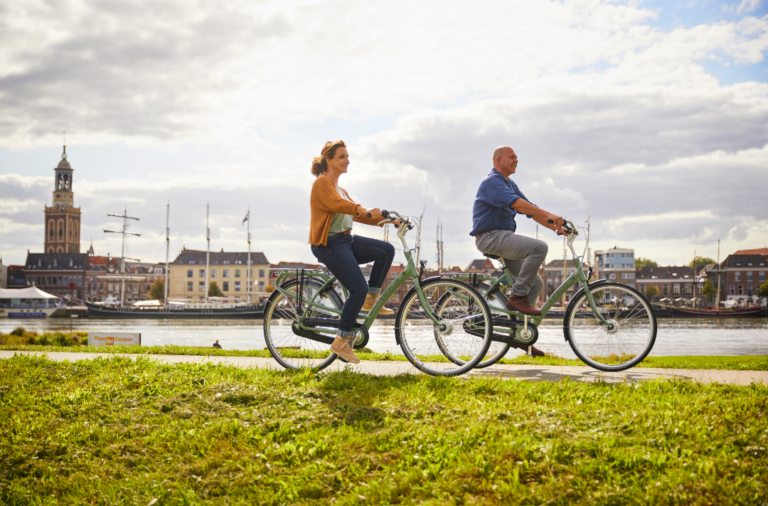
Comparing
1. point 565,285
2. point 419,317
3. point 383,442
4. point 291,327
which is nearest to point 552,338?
point 565,285

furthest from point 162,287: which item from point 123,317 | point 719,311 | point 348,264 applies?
point 348,264

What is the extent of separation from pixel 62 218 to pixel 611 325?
175827mm

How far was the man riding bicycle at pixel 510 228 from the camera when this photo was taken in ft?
17.0

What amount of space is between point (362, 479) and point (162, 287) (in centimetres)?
11955

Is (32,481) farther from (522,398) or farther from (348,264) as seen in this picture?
(522,398)

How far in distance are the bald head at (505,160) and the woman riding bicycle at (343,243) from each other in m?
1.38

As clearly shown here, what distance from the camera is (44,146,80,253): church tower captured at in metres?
156

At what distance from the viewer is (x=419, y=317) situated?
5.11m

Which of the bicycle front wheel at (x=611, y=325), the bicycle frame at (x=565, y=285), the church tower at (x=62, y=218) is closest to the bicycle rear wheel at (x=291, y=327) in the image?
the bicycle frame at (x=565, y=285)

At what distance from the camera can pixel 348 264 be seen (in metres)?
5.06

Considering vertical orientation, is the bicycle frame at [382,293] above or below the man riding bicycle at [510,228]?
below

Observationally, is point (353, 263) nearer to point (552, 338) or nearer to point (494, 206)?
point (494, 206)

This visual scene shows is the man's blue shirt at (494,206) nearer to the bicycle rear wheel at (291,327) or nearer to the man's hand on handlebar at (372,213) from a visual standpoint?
the man's hand on handlebar at (372,213)

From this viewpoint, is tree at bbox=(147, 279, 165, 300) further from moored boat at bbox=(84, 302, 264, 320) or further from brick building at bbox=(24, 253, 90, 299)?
moored boat at bbox=(84, 302, 264, 320)
